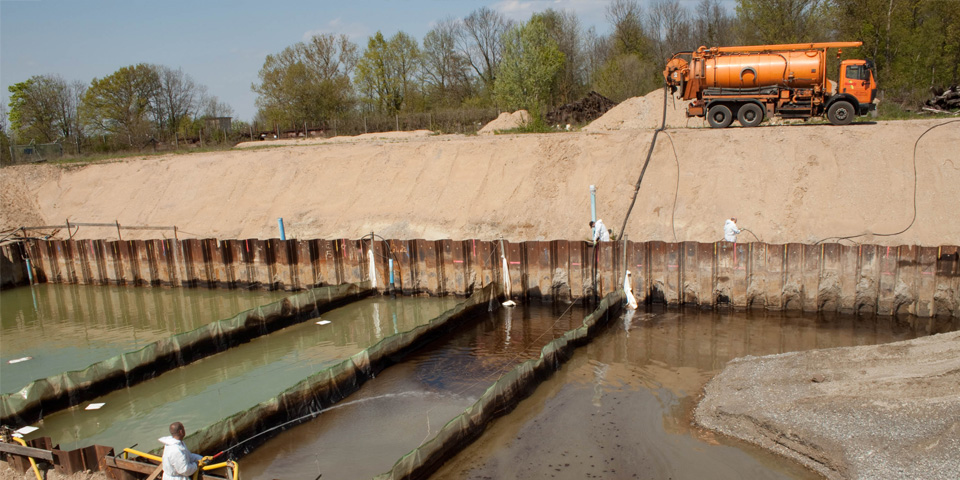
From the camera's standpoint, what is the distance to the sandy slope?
16.5 metres

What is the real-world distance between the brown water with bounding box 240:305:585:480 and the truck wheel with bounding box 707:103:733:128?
1063cm

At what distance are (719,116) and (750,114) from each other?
99cm

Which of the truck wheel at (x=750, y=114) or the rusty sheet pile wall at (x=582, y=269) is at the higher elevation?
the truck wheel at (x=750, y=114)

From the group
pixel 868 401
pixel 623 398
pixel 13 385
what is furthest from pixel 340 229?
pixel 868 401

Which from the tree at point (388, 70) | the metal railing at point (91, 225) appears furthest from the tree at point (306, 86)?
the metal railing at point (91, 225)

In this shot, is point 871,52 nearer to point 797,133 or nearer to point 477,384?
point 797,133

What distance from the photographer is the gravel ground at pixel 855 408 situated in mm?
7336

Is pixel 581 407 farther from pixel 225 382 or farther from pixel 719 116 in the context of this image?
pixel 719 116

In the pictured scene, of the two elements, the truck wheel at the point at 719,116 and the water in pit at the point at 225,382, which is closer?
the water in pit at the point at 225,382

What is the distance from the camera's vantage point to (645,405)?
32.6 ft

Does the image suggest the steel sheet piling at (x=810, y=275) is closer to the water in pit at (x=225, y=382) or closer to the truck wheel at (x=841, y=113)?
the truck wheel at (x=841, y=113)

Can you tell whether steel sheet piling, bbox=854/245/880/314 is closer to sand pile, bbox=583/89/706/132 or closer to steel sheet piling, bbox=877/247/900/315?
steel sheet piling, bbox=877/247/900/315

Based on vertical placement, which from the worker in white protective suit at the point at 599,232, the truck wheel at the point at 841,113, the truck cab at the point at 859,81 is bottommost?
the worker in white protective suit at the point at 599,232

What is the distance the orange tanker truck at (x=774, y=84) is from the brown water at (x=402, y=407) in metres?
11.2
